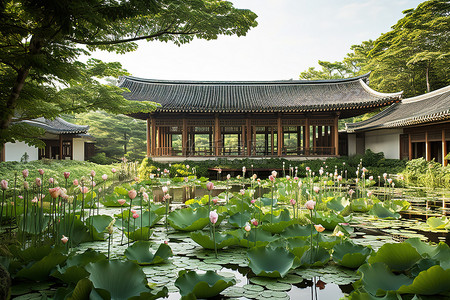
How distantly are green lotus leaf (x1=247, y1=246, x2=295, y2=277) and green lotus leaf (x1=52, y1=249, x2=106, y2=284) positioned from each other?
4.31ft

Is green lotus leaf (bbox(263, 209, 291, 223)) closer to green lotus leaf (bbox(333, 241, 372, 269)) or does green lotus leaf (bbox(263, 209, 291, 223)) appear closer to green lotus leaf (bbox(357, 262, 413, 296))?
green lotus leaf (bbox(333, 241, 372, 269))

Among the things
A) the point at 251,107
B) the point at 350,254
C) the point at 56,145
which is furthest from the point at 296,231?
the point at 56,145

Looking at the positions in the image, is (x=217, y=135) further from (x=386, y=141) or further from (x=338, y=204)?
(x=338, y=204)

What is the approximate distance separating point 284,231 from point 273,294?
1281mm

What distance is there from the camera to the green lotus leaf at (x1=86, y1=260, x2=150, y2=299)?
7.29 feet

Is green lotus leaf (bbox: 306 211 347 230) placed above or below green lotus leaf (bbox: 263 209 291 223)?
below

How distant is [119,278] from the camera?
2273mm

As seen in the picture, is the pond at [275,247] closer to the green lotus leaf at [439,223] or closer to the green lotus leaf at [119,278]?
the green lotus leaf at [439,223]

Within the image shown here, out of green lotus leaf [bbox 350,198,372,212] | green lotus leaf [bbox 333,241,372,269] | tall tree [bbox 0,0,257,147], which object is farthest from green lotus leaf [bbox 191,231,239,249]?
green lotus leaf [bbox 350,198,372,212]

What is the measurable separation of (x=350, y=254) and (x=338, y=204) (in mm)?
2897

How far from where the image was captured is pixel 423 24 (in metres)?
19.5

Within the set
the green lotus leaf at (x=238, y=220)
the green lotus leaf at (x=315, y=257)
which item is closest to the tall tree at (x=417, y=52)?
the green lotus leaf at (x=238, y=220)

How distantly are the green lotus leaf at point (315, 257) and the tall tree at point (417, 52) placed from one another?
63.9ft

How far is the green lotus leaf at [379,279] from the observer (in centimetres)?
229
